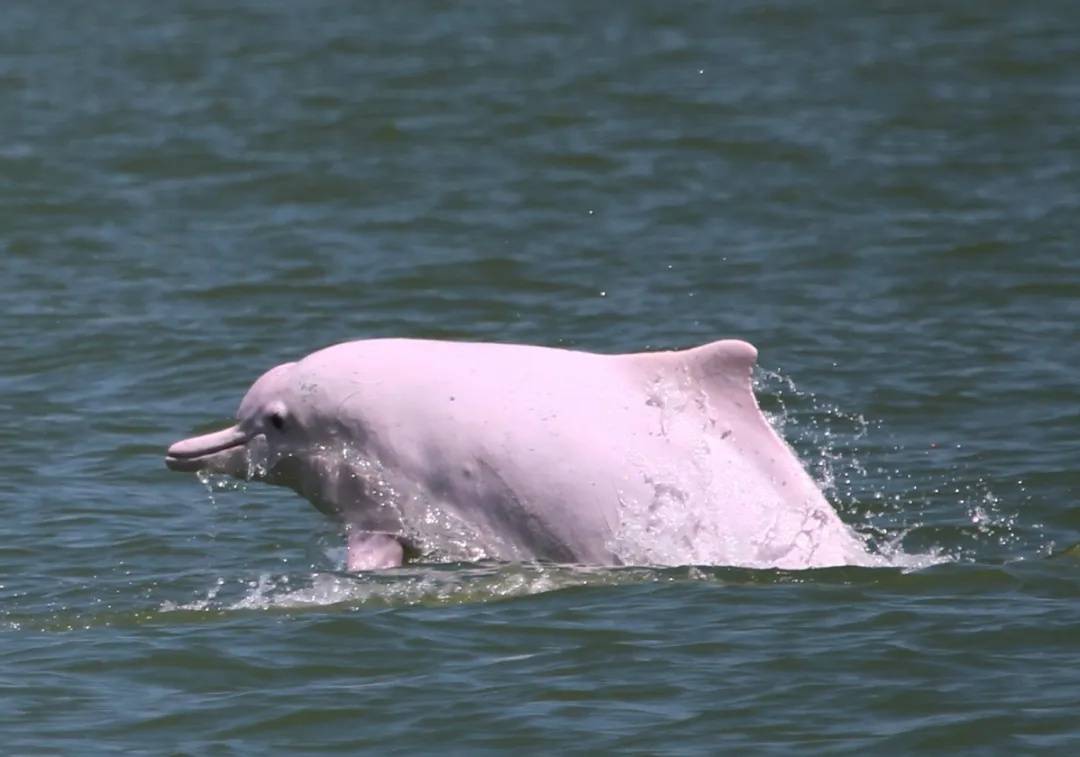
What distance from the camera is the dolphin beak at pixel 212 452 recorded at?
15438mm

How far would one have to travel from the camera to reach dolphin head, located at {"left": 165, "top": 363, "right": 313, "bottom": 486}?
15180mm

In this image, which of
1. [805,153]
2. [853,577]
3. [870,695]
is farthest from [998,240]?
[870,695]

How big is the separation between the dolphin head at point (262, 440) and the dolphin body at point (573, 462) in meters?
0.25

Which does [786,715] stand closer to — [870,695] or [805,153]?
[870,695]

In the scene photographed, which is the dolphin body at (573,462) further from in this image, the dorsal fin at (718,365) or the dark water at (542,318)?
the dark water at (542,318)

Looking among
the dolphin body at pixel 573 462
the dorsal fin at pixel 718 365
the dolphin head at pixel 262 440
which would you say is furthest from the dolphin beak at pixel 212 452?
the dorsal fin at pixel 718 365

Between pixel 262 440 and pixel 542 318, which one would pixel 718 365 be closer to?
pixel 262 440

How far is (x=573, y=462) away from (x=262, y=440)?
2191 mm

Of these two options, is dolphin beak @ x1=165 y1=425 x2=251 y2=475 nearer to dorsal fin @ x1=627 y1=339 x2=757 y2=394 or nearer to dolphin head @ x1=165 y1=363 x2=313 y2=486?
dolphin head @ x1=165 y1=363 x2=313 y2=486

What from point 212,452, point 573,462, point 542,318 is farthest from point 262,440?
point 542,318

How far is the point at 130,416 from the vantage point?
2089 cm

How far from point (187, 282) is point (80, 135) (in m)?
7.77

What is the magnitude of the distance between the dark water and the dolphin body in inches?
9.7

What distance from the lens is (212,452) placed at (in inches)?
610
